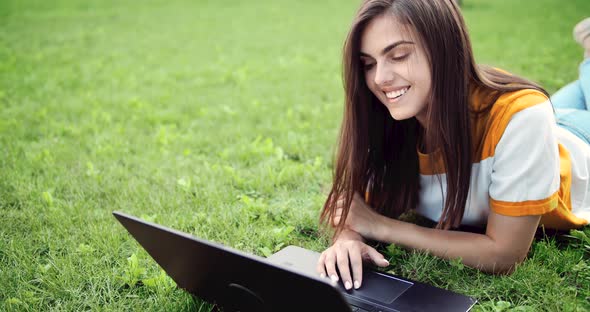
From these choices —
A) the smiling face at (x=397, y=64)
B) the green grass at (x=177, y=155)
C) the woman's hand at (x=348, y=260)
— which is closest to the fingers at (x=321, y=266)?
the woman's hand at (x=348, y=260)

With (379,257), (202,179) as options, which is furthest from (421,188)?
(202,179)

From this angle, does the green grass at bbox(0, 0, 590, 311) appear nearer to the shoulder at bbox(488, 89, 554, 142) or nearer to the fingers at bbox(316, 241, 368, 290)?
the fingers at bbox(316, 241, 368, 290)

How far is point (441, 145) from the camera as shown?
211 centimetres

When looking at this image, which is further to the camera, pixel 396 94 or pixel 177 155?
pixel 177 155

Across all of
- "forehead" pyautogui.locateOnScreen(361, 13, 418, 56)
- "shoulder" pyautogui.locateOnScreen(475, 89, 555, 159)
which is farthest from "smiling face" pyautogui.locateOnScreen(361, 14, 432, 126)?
"shoulder" pyautogui.locateOnScreen(475, 89, 555, 159)

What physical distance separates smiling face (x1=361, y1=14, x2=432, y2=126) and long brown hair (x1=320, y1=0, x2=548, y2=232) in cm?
3

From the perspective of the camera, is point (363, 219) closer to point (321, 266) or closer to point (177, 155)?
point (321, 266)

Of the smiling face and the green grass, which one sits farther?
the green grass

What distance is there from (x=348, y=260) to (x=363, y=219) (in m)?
0.35

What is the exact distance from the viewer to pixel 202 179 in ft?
11.4

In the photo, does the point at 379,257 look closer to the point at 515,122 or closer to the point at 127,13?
the point at 515,122

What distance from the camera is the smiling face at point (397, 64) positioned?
1.96 m

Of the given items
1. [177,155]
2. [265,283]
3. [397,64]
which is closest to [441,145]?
[397,64]

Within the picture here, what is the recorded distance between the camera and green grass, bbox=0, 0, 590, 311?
2.30m
